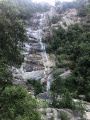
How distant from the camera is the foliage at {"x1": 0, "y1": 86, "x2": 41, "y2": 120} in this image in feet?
13.5

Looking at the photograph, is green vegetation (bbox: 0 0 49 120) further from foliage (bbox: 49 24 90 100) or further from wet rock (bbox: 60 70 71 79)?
wet rock (bbox: 60 70 71 79)

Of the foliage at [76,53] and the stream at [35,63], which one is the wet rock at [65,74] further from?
the stream at [35,63]

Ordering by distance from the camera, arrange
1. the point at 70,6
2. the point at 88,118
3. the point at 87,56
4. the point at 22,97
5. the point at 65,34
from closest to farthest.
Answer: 1. the point at 22,97
2. the point at 88,118
3. the point at 87,56
4. the point at 65,34
5. the point at 70,6

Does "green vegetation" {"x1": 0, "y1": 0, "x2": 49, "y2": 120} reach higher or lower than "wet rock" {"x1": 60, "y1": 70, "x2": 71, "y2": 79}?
higher

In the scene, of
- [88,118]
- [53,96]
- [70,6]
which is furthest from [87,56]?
[70,6]

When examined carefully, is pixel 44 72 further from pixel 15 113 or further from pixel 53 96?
pixel 15 113

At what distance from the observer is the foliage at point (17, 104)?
4117 mm

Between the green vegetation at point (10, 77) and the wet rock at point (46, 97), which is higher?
the green vegetation at point (10, 77)

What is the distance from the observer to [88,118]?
734 centimetres

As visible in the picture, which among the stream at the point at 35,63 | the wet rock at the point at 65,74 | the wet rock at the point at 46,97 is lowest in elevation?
the wet rock at the point at 46,97

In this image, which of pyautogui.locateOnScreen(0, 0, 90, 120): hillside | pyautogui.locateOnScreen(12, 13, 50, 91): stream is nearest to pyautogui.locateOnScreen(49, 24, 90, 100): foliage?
pyautogui.locateOnScreen(0, 0, 90, 120): hillside

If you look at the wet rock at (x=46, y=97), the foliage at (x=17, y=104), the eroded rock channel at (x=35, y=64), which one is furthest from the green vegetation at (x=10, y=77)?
the wet rock at (x=46, y=97)

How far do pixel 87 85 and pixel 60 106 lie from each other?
4966mm

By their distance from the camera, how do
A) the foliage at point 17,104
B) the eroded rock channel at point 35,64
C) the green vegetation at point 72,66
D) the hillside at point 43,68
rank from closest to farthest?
the foliage at point 17,104, the hillside at point 43,68, the green vegetation at point 72,66, the eroded rock channel at point 35,64
